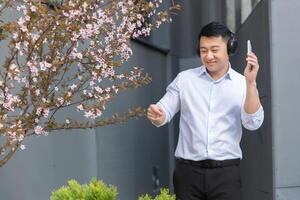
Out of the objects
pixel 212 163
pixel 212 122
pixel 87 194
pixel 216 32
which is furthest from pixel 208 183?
pixel 87 194

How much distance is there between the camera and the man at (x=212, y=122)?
3.19 m

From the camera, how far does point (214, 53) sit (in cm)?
317

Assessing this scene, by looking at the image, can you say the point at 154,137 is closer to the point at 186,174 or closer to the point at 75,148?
the point at 75,148

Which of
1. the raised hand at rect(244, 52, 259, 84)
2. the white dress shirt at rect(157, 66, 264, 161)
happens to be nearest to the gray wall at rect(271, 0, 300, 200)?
the white dress shirt at rect(157, 66, 264, 161)

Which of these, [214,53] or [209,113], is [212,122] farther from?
[214,53]

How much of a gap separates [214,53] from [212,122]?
1.29ft

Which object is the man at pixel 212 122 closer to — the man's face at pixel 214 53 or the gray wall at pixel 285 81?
the man's face at pixel 214 53

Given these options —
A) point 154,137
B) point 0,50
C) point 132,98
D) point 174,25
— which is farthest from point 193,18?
point 0,50

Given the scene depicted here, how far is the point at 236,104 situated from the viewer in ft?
10.6

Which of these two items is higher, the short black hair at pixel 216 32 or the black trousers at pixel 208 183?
the short black hair at pixel 216 32

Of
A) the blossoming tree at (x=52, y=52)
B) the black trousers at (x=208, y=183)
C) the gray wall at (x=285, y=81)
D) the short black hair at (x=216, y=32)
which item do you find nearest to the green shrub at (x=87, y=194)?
the blossoming tree at (x=52, y=52)

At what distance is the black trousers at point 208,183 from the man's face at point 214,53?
578mm

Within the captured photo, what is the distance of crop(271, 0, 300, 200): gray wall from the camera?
4.08m

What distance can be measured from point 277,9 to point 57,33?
2.01m
